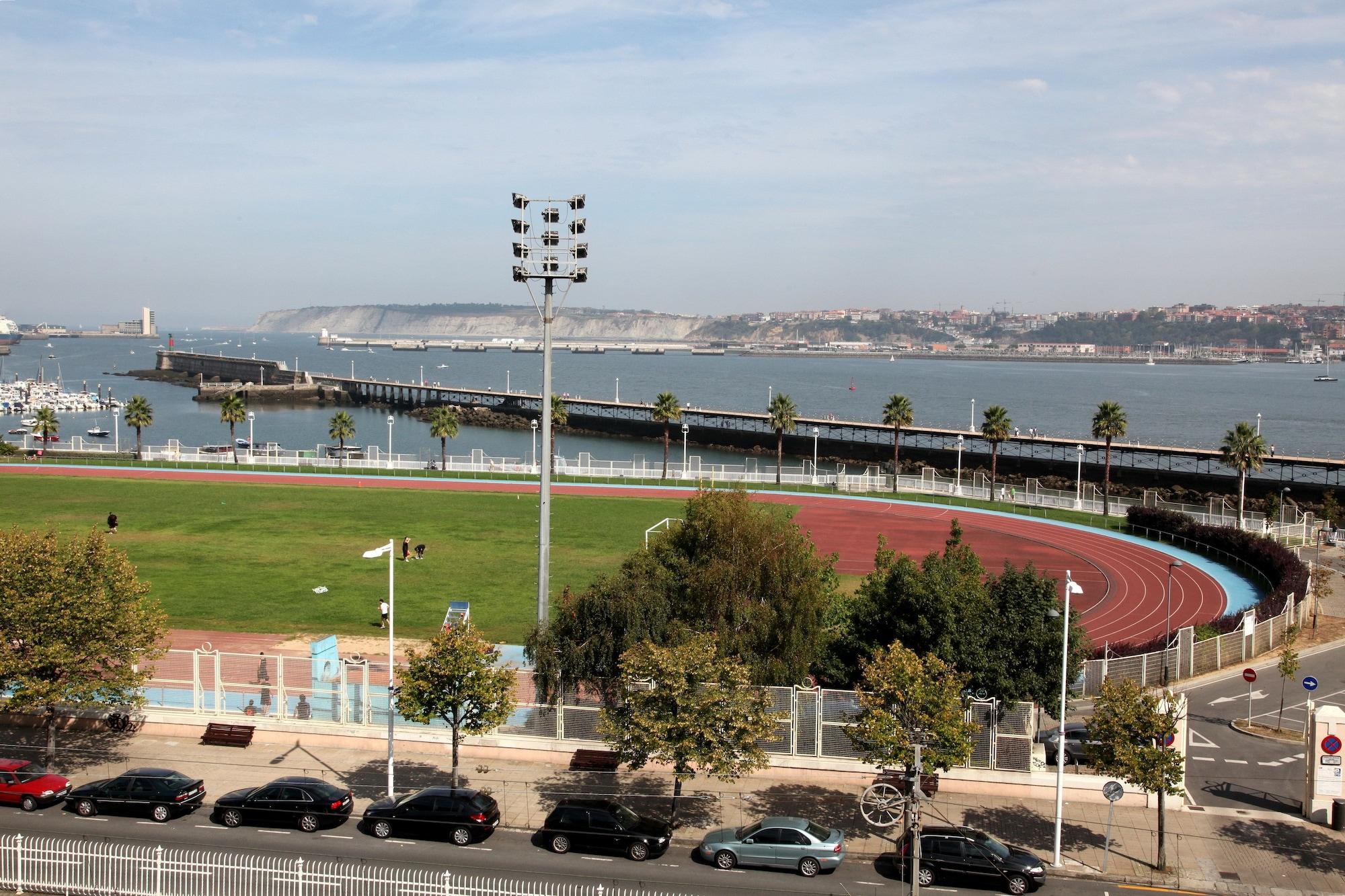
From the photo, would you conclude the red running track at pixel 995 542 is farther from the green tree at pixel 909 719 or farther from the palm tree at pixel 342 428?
the green tree at pixel 909 719

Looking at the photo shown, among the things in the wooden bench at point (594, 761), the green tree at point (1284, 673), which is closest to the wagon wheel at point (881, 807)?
the wooden bench at point (594, 761)

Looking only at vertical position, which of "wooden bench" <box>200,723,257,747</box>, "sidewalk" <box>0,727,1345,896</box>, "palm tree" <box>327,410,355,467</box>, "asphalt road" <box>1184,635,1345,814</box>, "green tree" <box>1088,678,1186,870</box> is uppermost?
"palm tree" <box>327,410,355,467</box>

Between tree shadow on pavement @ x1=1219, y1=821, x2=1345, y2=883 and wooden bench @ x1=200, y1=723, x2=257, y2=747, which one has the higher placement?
→ wooden bench @ x1=200, y1=723, x2=257, y2=747

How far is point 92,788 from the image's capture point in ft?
66.5

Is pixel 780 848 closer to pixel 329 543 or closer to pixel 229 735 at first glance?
pixel 229 735

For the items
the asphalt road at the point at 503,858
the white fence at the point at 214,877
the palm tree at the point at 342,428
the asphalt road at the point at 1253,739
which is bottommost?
the asphalt road at the point at 1253,739

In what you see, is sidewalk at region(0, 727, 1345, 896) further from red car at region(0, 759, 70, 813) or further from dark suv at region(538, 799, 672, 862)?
red car at region(0, 759, 70, 813)

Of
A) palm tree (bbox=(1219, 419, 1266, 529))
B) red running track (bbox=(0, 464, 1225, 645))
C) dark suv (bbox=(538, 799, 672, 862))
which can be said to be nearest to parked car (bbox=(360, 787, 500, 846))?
dark suv (bbox=(538, 799, 672, 862))

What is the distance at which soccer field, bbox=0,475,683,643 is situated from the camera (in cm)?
3622

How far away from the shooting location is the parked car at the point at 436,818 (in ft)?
63.3

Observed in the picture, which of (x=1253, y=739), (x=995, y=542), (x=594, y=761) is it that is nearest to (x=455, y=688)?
(x=594, y=761)

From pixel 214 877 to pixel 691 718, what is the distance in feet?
28.3

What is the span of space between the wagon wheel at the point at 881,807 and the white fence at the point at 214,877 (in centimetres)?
530

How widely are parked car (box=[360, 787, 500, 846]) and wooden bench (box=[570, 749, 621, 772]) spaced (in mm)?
3632
